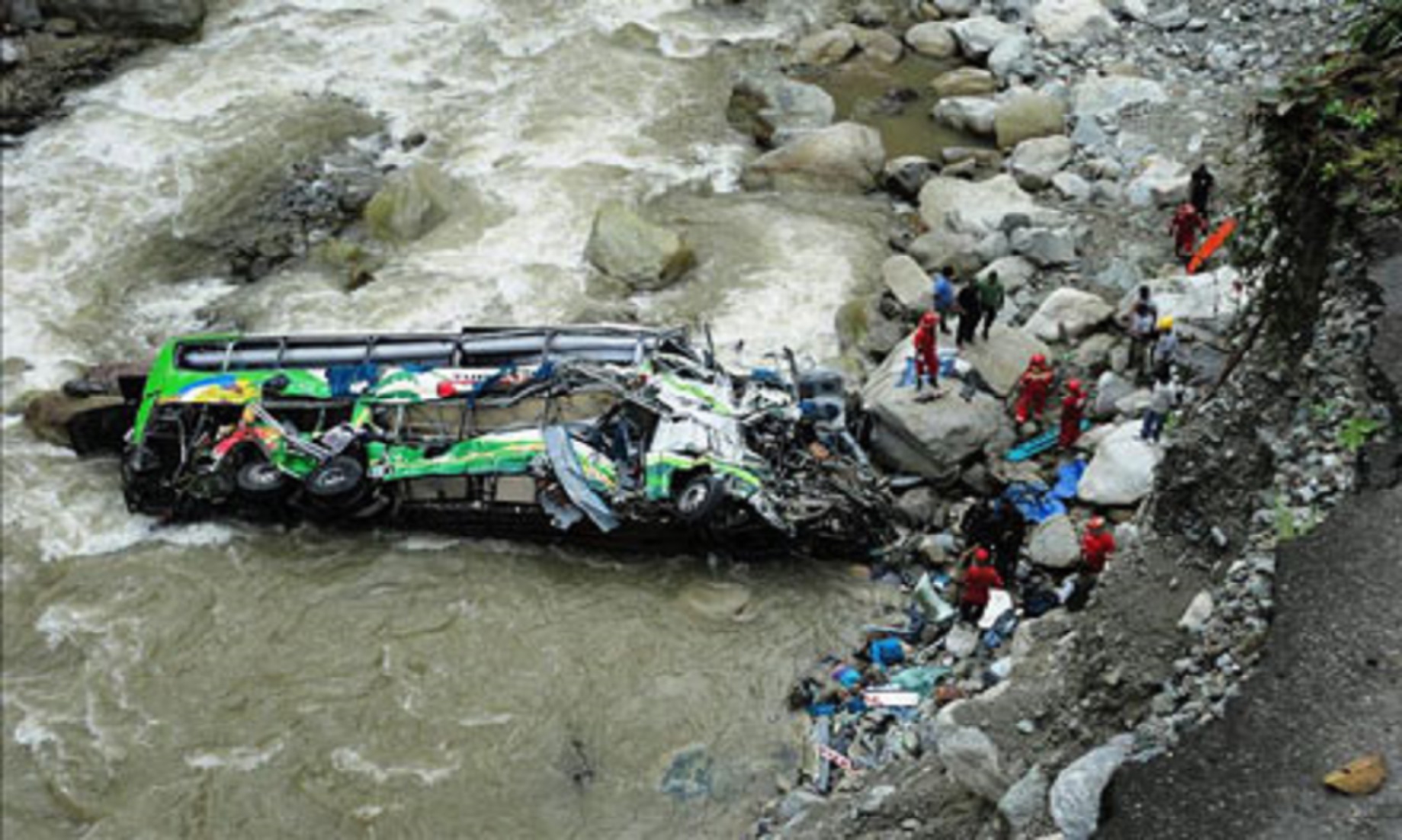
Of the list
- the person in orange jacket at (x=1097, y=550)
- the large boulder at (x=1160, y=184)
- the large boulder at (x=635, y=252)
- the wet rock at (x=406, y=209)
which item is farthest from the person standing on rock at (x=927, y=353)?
the wet rock at (x=406, y=209)

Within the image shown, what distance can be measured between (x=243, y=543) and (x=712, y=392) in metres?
5.19

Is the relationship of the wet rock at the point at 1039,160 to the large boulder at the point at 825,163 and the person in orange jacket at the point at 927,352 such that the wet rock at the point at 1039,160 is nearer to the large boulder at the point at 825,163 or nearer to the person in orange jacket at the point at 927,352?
the large boulder at the point at 825,163

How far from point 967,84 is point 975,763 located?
14010 millimetres

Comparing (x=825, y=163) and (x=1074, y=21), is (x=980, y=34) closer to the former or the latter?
(x=1074, y=21)

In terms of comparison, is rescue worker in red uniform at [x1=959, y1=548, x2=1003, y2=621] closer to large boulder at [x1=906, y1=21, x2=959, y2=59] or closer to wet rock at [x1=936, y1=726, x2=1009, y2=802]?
wet rock at [x1=936, y1=726, x2=1009, y2=802]

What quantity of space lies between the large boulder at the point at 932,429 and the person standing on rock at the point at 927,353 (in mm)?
162

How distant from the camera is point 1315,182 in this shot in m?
8.09

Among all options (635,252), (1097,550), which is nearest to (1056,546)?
(1097,550)

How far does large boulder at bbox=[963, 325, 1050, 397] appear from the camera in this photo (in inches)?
512

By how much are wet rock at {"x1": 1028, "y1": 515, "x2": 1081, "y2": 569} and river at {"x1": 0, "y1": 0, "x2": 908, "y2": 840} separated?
63.4 inches

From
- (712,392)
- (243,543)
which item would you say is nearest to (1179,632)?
(712,392)

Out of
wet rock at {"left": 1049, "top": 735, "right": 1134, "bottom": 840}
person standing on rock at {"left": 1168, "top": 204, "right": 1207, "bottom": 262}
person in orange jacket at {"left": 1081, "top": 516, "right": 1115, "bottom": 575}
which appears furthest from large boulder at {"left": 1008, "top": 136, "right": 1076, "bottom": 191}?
wet rock at {"left": 1049, "top": 735, "right": 1134, "bottom": 840}

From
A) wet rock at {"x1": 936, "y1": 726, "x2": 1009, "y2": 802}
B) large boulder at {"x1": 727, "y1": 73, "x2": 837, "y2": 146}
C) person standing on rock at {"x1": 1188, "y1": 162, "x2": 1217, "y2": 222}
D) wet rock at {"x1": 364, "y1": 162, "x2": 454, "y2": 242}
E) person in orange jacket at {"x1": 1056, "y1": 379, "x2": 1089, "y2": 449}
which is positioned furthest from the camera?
large boulder at {"x1": 727, "y1": 73, "x2": 837, "y2": 146}

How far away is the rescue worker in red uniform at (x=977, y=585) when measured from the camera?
10.3 m
